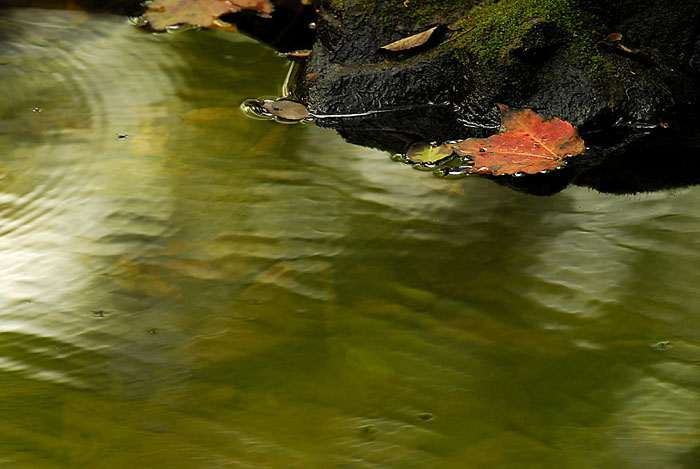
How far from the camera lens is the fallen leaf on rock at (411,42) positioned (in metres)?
2.57

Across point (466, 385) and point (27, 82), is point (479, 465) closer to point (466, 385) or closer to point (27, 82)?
point (466, 385)

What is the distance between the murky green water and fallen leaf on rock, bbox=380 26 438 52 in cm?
53

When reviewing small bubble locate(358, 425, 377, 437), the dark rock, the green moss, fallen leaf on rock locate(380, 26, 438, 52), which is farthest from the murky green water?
the green moss

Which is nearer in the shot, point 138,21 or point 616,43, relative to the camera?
point 616,43

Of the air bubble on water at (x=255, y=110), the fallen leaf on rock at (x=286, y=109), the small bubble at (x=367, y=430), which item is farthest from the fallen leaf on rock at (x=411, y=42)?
the small bubble at (x=367, y=430)

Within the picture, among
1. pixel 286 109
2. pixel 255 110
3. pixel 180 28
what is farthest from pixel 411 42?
pixel 180 28

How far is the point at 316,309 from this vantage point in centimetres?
158

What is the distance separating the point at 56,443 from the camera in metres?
1.25

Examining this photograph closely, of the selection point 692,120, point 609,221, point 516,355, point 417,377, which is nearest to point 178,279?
point 417,377

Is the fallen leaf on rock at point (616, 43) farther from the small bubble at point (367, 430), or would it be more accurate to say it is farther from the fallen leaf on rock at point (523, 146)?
the small bubble at point (367, 430)

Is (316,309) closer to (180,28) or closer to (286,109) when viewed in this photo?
(286,109)

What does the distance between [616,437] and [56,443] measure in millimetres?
1048

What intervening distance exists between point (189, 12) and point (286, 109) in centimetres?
98

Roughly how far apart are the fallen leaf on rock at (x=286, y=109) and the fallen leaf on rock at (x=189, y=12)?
2.57ft
